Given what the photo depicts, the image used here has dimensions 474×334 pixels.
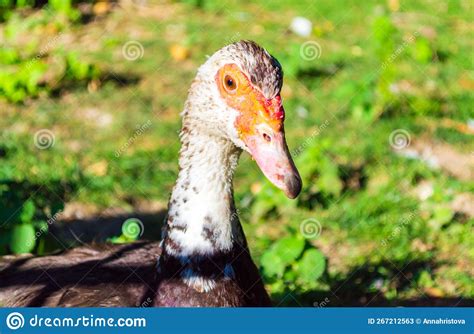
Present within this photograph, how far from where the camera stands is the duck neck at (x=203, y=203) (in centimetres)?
314

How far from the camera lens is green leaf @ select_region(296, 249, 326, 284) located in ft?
13.2

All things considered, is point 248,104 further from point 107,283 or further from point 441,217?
point 441,217

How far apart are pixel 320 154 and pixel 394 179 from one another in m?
0.56

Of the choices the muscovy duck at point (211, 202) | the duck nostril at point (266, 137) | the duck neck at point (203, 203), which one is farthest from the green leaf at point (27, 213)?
the duck nostril at point (266, 137)

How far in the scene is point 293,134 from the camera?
5.81 m

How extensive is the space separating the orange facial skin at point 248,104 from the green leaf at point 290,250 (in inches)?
44.7

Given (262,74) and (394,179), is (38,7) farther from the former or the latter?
(262,74)

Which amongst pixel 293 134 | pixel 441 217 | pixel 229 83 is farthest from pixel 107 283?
pixel 293 134

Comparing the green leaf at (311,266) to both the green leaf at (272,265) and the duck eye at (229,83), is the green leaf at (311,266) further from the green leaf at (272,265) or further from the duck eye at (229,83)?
the duck eye at (229,83)

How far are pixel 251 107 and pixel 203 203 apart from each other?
0.41 m

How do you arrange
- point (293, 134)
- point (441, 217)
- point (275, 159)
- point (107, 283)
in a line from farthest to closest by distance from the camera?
point (293, 134), point (441, 217), point (107, 283), point (275, 159)

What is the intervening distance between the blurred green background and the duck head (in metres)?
1.13

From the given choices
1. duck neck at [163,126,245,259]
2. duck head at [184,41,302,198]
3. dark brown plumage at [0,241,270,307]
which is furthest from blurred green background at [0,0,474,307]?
duck head at [184,41,302,198]

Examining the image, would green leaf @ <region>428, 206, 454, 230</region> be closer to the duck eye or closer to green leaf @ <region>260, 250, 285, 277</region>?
green leaf @ <region>260, 250, 285, 277</region>
